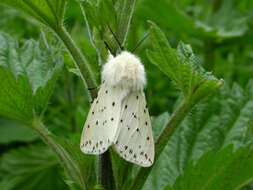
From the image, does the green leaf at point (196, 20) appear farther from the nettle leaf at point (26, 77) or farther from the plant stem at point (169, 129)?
the plant stem at point (169, 129)

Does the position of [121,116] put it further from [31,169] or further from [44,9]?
[31,169]

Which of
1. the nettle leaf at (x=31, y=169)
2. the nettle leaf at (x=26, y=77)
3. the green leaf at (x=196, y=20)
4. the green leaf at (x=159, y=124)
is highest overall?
the green leaf at (x=196, y=20)

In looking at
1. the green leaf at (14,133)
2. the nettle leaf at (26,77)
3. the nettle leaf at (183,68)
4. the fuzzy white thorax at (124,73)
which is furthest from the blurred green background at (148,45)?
the nettle leaf at (183,68)

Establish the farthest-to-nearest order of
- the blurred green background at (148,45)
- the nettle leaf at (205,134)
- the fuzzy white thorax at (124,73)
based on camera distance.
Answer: the blurred green background at (148,45) → the nettle leaf at (205,134) → the fuzzy white thorax at (124,73)

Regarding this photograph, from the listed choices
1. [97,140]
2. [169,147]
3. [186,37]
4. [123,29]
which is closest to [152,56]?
[123,29]

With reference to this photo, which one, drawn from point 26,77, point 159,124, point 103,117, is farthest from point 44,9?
point 159,124

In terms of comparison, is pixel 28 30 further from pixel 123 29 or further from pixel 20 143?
pixel 123 29
